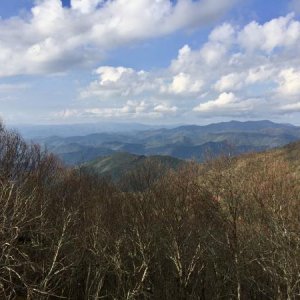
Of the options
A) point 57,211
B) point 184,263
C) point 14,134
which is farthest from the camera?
point 14,134

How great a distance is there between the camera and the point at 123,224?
41250 millimetres

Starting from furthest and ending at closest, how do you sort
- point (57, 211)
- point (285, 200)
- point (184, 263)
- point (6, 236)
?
point (57, 211) < point (285, 200) < point (184, 263) < point (6, 236)

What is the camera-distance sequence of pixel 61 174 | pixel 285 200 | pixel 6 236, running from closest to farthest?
pixel 6 236, pixel 285 200, pixel 61 174

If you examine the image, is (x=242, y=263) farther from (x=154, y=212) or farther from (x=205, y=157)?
(x=205, y=157)

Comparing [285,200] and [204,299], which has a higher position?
[285,200]

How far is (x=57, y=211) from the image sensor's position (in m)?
46.2

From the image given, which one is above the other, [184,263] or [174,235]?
[174,235]

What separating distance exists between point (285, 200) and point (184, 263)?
1031cm

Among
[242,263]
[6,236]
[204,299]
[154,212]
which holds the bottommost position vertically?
[204,299]

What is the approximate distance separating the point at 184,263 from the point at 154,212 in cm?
672

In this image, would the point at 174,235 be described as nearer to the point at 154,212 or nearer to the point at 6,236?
the point at 154,212

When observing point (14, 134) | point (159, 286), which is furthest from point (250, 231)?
point (14, 134)

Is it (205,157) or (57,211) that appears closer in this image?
(205,157)

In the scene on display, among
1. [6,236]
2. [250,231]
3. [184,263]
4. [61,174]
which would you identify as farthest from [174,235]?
[61,174]
